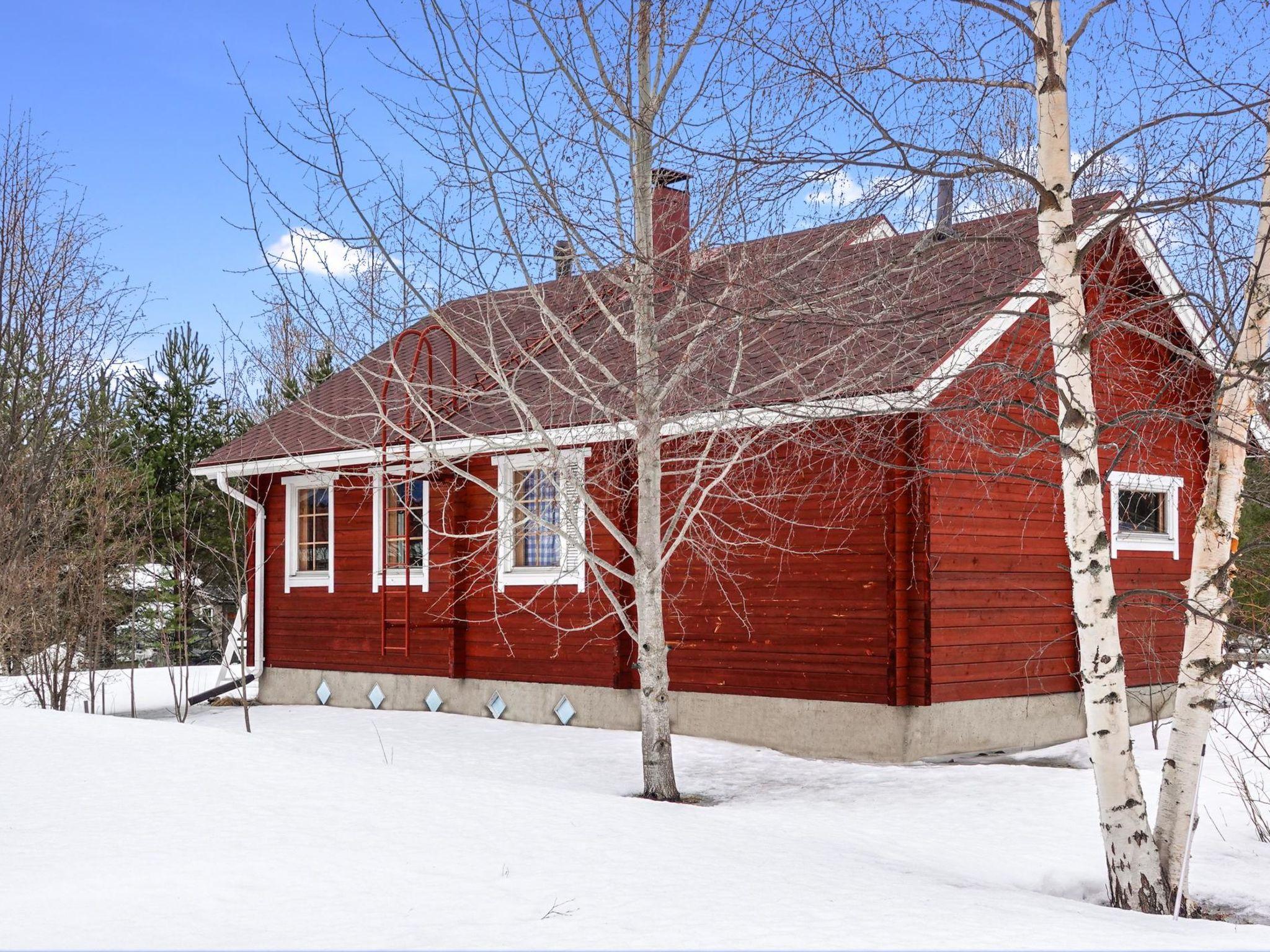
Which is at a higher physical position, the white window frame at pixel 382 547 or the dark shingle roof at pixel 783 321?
the dark shingle roof at pixel 783 321

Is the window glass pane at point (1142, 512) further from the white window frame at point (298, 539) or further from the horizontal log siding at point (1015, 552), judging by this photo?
the white window frame at point (298, 539)

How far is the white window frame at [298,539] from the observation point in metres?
17.2

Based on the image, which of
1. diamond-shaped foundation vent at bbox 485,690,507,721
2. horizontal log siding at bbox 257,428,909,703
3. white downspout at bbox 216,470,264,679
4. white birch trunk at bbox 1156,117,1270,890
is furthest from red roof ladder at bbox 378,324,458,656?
white birch trunk at bbox 1156,117,1270,890

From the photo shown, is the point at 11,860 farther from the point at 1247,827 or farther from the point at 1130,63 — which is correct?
the point at 1247,827

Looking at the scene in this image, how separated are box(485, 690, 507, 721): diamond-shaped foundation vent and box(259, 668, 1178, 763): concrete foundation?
5 cm

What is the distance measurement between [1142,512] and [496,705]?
807cm

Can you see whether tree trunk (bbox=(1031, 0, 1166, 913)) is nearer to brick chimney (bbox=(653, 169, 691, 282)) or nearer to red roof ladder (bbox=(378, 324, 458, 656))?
brick chimney (bbox=(653, 169, 691, 282))

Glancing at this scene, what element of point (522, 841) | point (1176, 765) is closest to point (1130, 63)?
point (1176, 765)

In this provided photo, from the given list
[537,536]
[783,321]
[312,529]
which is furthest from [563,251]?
[312,529]

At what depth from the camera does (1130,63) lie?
6738mm

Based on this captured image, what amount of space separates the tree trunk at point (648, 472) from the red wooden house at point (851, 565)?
1.86ft

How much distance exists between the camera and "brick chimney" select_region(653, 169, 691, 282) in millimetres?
8320

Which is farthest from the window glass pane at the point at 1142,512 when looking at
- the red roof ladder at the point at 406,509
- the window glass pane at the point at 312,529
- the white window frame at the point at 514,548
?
Answer: the window glass pane at the point at 312,529

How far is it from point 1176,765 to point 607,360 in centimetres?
831
